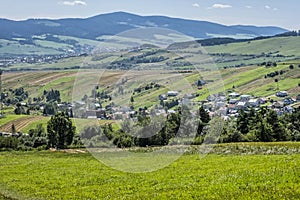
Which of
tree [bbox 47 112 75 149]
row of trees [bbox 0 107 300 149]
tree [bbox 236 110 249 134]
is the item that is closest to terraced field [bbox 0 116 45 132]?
row of trees [bbox 0 107 300 149]

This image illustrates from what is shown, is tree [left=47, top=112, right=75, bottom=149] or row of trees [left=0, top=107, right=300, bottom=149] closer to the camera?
row of trees [left=0, top=107, right=300, bottom=149]

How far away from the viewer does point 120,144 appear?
79.2 meters

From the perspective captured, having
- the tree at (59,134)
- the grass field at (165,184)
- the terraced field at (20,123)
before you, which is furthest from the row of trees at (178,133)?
the terraced field at (20,123)

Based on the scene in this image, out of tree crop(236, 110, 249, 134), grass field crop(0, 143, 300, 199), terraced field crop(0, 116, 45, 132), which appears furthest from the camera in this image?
terraced field crop(0, 116, 45, 132)

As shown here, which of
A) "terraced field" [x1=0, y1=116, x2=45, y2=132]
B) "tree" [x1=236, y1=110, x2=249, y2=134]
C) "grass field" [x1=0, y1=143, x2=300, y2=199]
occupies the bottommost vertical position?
"terraced field" [x1=0, y1=116, x2=45, y2=132]

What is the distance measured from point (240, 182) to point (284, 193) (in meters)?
3.61

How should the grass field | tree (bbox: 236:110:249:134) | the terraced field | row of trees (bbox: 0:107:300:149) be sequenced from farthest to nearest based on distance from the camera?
the terraced field
tree (bbox: 236:110:249:134)
row of trees (bbox: 0:107:300:149)
the grass field

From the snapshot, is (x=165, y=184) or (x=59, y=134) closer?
(x=165, y=184)

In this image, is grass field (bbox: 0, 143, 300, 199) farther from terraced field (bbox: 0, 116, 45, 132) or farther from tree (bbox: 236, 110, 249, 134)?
terraced field (bbox: 0, 116, 45, 132)

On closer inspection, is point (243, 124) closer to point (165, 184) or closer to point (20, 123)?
point (165, 184)

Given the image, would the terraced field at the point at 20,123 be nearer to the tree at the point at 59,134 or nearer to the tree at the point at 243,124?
the tree at the point at 59,134

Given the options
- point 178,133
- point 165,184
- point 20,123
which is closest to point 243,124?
point 178,133

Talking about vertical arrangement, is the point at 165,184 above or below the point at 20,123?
above

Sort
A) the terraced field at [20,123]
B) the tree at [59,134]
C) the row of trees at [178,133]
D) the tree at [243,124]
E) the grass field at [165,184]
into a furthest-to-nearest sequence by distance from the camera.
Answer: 1. the terraced field at [20,123]
2. the tree at [243,124]
3. the tree at [59,134]
4. the row of trees at [178,133]
5. the grass field at [165,184]
